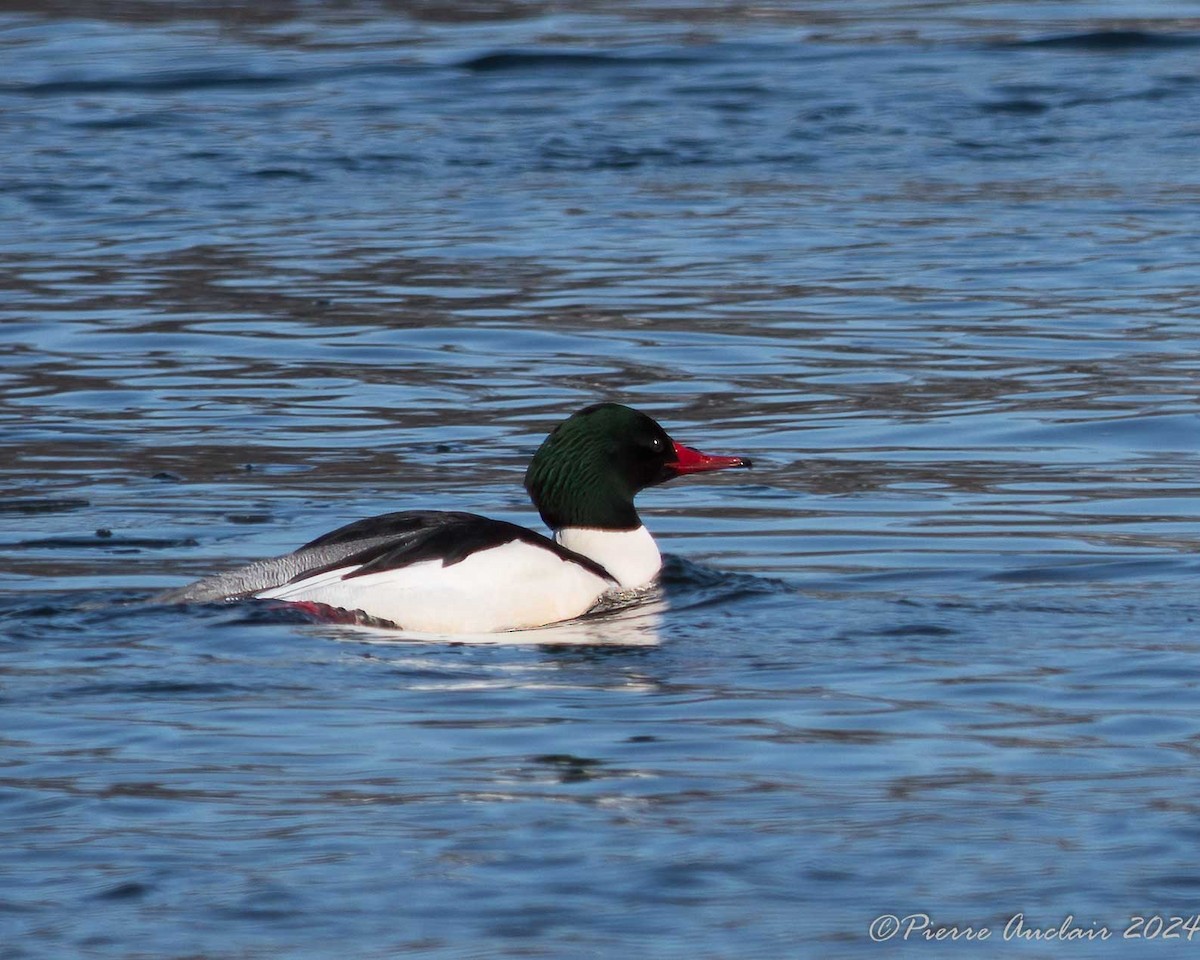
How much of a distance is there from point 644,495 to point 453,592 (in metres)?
3.09

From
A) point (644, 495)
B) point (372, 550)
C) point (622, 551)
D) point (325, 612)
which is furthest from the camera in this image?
point (644, 495)

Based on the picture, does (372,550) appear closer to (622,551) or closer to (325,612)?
(325,612)

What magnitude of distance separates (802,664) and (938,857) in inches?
80.0

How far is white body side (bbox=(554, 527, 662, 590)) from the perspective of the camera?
9.08 metres

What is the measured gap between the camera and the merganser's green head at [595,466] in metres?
9.19

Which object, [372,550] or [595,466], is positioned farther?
[595,466]

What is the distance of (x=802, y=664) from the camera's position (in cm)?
Result: 767

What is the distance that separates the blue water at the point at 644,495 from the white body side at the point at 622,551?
18 centimetres

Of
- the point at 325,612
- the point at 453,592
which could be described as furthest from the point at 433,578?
the point at 325,612

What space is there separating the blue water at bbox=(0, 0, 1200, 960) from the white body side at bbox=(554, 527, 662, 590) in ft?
0.58

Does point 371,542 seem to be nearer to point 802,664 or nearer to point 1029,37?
point 802,664

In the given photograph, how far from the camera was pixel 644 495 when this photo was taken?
37.3 feet

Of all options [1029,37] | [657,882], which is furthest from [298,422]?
[1029,37]

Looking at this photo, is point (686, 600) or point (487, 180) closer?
point (686, 600)
